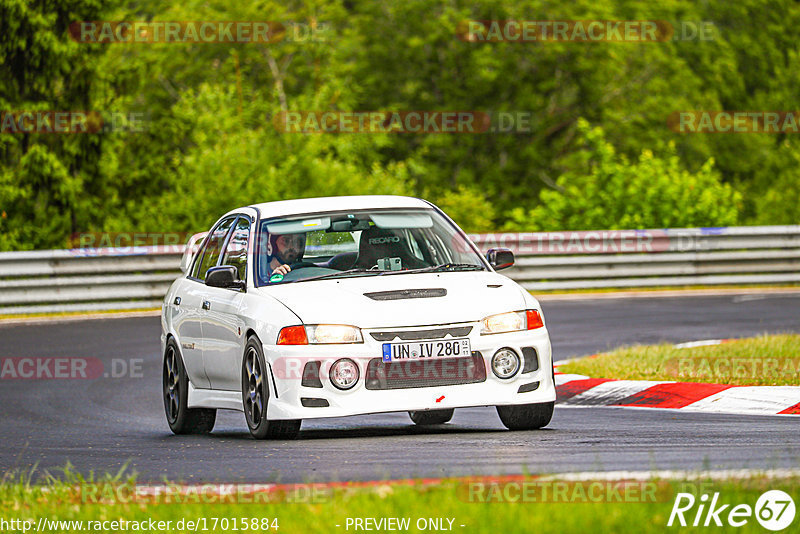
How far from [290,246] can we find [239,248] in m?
0.47

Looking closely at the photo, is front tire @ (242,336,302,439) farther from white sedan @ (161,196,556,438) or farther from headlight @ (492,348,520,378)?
headlight @ (492,348,520,378)

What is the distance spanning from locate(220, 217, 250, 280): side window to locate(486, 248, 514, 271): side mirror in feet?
5.65

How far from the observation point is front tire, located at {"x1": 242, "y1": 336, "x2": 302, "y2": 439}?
8.91 meters

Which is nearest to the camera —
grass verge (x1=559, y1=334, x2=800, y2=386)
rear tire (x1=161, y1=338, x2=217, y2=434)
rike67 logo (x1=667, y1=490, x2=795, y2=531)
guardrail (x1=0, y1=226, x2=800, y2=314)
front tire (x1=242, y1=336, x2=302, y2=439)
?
rike67 logo (x1=667, y1=490, x2=795, y2=531)

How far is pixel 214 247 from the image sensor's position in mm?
11039

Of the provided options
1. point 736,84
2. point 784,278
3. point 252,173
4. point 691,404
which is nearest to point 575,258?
point 784,278

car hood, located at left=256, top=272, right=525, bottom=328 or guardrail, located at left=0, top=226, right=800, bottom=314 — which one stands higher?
car hood, located at left=256, top=272, right=525, bottom=328

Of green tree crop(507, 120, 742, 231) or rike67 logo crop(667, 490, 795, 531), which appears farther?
green tree crop(507, 120, 742, 231)

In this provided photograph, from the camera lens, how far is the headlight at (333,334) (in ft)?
28.1

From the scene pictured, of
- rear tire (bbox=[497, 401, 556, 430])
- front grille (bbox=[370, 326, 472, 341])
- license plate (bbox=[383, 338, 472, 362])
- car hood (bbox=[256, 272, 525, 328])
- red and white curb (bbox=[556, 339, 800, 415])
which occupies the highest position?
car hood (bbox=[256, 272, 525, 328])

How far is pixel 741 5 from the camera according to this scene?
69125mm

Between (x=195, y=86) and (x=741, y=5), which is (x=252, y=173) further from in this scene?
(x=741, y=5)

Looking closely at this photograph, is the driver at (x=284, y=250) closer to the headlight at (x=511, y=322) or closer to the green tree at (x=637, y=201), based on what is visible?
the headlight at (x=511, y=322)

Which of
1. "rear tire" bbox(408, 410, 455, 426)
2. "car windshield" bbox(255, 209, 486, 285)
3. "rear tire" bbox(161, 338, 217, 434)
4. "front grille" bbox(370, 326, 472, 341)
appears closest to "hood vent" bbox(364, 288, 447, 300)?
"front grille" bbox(370, 326, 472, 341)
